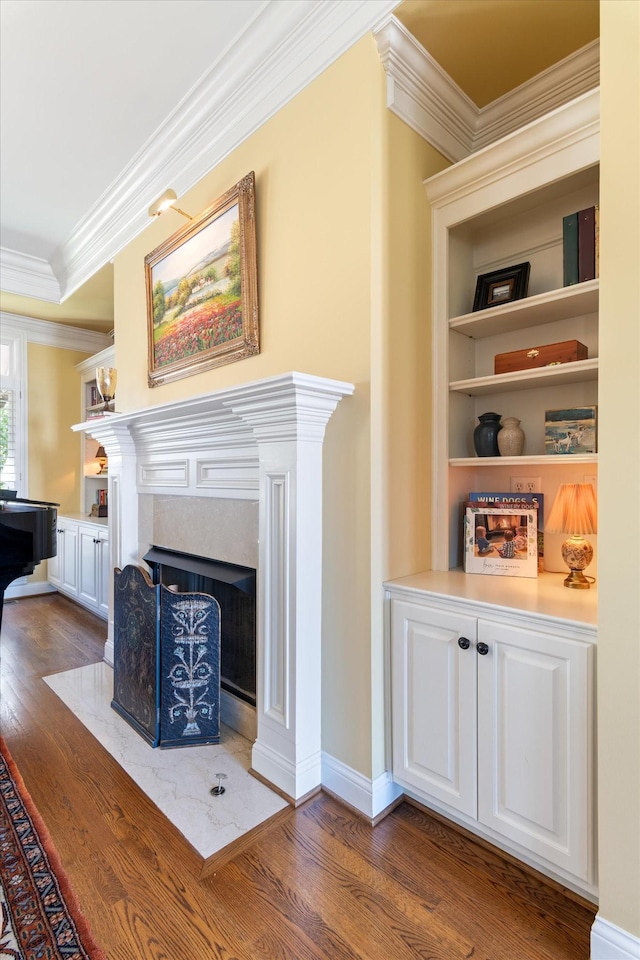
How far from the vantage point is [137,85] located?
87.0 inches

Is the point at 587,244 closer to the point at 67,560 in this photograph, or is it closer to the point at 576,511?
the point at 576,511

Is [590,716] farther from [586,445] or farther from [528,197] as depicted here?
[528,197]

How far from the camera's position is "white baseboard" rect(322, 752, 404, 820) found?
→ 1.67 meters

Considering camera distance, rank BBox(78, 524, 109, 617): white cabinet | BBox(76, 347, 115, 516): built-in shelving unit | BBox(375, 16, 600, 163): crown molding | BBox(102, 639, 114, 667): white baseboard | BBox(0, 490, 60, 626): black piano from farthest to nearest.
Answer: BBox(76, 347, 115, 516): built-in shelving unit, BBox(78, 524, 109, 617): white cabinet, BBox(102, 639, 114, 667): white baseboard, BBox(0, 490, 60, 626): black piano, BBox(375, 16, 600, 163): crown molding

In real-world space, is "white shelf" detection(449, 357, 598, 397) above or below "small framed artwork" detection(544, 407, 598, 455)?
above

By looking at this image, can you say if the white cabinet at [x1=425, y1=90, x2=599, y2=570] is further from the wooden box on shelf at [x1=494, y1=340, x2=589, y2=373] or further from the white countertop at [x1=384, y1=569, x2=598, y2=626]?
the white countertop at [x1=384, y1=569, x2=598, y2=626]

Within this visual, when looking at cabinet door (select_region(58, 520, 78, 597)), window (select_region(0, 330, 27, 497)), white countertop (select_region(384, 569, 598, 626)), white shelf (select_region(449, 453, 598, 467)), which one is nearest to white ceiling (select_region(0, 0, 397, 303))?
white shelf (select_region(449, 453, 598, 467))

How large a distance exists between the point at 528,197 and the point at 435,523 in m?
1.27

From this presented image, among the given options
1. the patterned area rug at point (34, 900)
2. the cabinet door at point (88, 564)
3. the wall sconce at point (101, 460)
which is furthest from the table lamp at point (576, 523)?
the wall sconce at point (101, 460)

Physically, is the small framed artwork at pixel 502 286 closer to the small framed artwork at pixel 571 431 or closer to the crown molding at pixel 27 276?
the small framed artwork at pixel 571 431

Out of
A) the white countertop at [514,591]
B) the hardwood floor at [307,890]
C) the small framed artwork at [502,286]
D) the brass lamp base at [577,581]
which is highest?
the small framed artwork at [502,286]

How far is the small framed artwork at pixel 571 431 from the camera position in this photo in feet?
5.61

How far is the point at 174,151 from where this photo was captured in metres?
2.54

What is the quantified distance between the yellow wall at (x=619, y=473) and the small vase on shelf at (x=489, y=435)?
0.79 m
